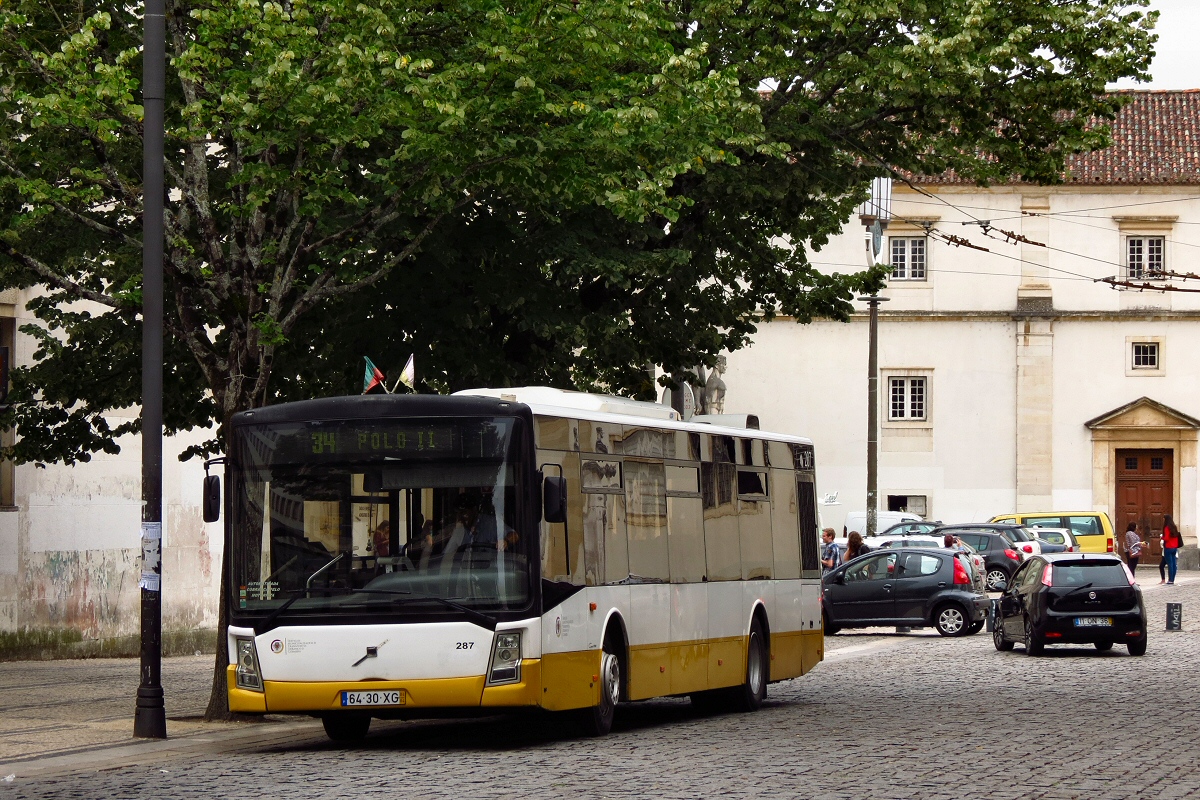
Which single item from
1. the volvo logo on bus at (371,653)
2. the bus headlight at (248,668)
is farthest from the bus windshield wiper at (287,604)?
the volvo logo on bus at (371,653)

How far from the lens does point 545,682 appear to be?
14977 mm

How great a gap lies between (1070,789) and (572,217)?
37.5 feet

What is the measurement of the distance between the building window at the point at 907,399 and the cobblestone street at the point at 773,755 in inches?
1641

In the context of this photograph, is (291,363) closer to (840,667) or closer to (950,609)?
(840,667)

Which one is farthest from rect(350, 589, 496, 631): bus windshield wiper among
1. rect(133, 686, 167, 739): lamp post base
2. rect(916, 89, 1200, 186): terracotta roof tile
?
rect(916, 89, 1200, 186): terracotta roof tile

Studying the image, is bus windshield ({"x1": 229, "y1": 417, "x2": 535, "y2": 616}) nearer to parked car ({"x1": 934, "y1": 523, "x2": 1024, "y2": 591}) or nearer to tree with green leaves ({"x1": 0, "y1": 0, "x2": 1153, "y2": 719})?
tree with green leaves ({"x1": 0, "y1": 0, "x2": 1153, "y2": 719})

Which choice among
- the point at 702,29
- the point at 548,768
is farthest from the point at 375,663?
the point at 702,29

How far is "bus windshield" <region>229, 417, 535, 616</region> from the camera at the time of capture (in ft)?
49.0

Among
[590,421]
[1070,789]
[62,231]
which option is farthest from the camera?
[62,231]

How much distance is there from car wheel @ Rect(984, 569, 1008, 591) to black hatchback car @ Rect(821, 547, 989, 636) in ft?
40.3

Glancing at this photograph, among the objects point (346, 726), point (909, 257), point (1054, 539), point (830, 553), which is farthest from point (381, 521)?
point (909, 257)

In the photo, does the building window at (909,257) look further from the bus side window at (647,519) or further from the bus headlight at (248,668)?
the bus headlight at (248,668)

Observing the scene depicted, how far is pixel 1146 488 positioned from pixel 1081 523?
11.1 m

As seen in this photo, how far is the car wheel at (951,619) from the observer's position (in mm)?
34625
